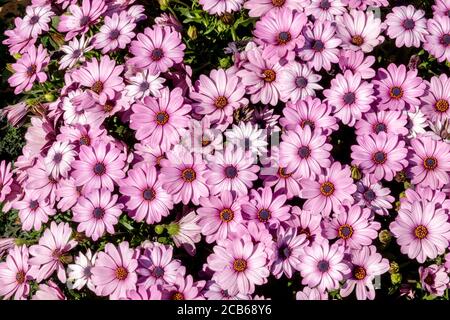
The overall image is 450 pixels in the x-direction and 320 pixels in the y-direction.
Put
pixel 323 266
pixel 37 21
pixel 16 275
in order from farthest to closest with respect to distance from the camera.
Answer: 1. pixel 37 21
2. pixel 16 275
3. pixel 323 266

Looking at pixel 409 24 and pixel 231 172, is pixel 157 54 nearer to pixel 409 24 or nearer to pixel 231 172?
pixel 231 172

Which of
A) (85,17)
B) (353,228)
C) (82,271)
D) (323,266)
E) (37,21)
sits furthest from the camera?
(37,21)

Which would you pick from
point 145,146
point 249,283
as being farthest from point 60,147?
point 249,283

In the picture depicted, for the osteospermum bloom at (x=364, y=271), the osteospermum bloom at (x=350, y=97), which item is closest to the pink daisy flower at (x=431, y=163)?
the osteospermum bloom at (x=350, y=97)

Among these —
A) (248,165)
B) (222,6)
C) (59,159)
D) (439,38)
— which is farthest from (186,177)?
(439,38)

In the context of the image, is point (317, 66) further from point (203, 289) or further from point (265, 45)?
point (203, 289)

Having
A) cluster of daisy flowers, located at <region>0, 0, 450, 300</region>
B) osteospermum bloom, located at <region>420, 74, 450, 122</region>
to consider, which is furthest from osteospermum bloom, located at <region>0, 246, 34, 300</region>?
osteospermum bloom, located at <region>420, 74, 450, 122</region>

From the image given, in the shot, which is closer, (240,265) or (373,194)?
(240,265)

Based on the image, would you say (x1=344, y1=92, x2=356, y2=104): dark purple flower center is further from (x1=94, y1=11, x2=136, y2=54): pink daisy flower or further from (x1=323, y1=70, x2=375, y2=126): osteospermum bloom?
(x1=94, y1=11, x2=136, y2=54): pink daisy flower
